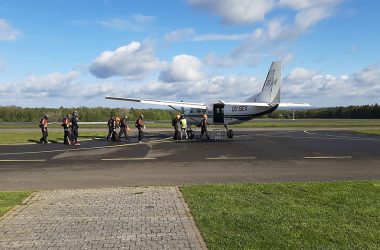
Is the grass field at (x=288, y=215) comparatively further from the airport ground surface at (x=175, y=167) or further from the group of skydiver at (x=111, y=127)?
the group of skydiver at (x=111, y=127)

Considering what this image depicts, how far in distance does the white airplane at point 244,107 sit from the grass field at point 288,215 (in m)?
20.0

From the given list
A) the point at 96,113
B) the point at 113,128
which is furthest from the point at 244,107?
the point at 96,113

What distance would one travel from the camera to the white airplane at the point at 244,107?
3020 cm

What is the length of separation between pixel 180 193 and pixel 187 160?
6.96 metres

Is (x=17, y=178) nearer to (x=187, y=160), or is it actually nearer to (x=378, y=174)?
(x=187, y=160)

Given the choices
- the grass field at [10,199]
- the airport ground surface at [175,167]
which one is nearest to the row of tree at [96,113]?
the airport ground surface at [175,167]

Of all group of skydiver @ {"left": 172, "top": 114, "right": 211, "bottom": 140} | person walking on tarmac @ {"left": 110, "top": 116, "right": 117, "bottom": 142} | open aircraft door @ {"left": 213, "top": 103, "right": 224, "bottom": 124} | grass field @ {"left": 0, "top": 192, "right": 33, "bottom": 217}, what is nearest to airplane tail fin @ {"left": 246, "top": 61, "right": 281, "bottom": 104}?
open aircraft door @ {"left": 213, "top": 103, "right": 224, "bottom": 124}

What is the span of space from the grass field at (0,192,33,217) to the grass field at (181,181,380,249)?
11.0 ft

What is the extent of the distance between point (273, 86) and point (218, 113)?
4329 millimetres

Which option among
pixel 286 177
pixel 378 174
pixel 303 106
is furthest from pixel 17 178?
pixel 303 106

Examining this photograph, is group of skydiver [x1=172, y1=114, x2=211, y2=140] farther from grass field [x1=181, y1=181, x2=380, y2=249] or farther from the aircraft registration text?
grass field [x1=181, y1=181, x2=380, y2=249]

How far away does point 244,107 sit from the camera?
30438mm

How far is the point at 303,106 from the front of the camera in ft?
110

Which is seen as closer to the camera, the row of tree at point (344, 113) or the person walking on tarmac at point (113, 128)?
the person walking on tarmac at point (113, 128)
